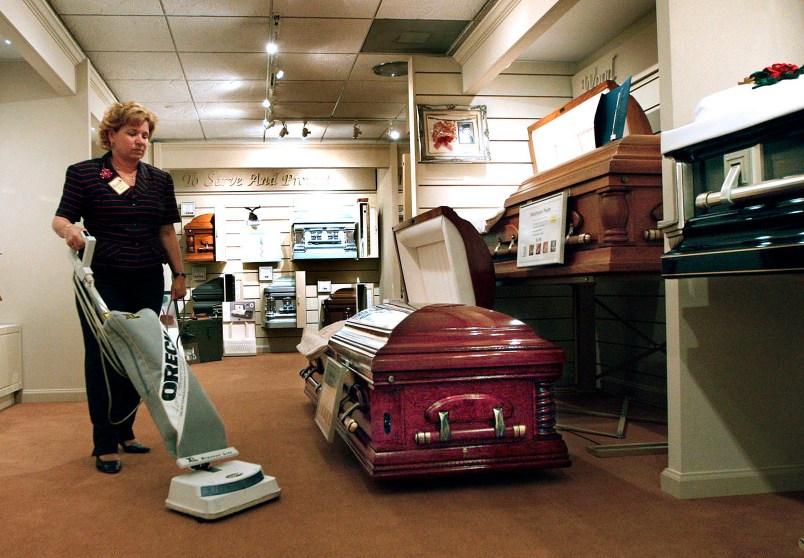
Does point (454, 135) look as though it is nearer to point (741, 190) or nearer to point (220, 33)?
point (220, 33)

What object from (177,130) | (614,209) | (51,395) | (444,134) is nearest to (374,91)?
(444,134)

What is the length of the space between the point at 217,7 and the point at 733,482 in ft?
13.8

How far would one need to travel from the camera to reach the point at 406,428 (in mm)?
2234

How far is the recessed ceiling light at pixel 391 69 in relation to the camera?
584 cm

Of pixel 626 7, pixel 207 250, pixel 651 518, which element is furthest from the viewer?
pixel 207 250

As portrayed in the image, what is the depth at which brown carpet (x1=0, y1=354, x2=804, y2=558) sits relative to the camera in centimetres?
172

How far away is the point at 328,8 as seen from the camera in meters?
4.61

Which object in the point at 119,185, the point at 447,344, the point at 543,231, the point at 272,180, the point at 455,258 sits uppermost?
the point at 272,180

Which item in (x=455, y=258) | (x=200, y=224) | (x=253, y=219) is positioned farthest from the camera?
(x=253, y=219)

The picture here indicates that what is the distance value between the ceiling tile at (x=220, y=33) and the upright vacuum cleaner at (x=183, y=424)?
3214 millimetres

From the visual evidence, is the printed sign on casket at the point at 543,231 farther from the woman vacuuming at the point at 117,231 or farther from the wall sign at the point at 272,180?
the wall sign at the point at 272,180

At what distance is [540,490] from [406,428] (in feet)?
1.61

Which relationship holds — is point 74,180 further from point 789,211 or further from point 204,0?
point 789,211

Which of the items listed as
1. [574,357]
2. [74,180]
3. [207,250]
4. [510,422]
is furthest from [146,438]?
[207,250]
